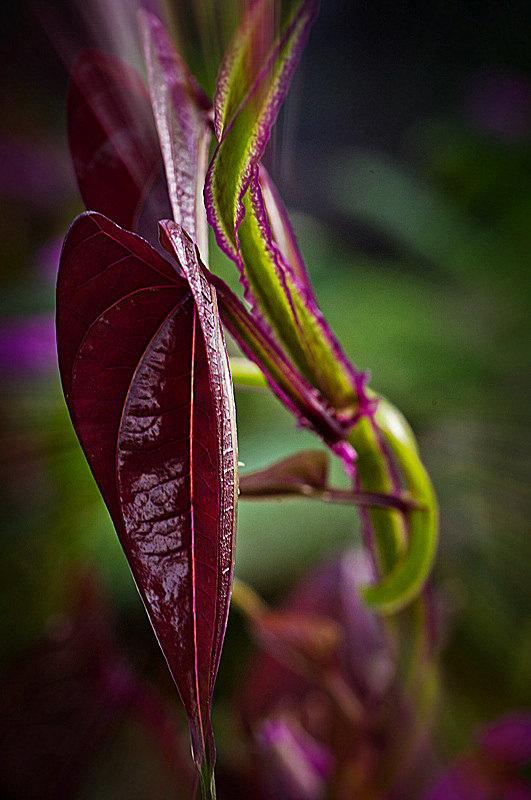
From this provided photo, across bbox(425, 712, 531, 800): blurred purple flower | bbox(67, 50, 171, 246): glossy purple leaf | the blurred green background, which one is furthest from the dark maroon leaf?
bbox(67, 50, 171, 246): glossy purple leaf

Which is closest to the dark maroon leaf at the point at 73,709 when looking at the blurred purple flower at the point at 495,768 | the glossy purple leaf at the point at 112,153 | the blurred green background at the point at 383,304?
the blurred green background at the point at 383,304

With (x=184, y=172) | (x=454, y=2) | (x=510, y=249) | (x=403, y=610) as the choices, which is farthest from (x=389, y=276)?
(x=184, y=172)

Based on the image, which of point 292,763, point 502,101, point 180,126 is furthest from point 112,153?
point 502,101

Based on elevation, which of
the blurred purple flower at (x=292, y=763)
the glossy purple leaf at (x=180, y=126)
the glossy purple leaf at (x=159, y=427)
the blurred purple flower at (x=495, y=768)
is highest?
the glossy purple leaf at (x=180, y=126)

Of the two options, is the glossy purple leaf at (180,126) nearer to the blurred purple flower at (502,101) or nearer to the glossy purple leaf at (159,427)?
the glossy purple leaf at (159,427)

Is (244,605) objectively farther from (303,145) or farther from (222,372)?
(303,145)

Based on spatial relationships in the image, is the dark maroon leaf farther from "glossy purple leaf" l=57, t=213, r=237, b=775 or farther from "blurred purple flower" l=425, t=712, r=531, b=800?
"glossy purple leaf" l=57, t=213, r=237, b=775

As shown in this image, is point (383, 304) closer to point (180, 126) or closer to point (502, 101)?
point (502, 101)
